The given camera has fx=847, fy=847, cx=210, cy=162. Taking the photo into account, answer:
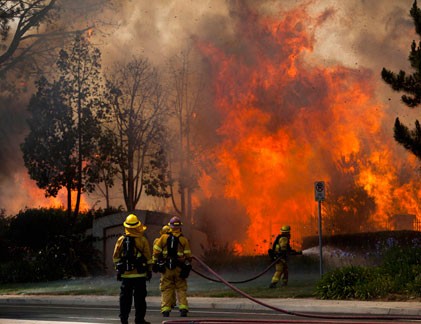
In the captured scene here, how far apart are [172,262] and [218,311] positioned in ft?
7.41

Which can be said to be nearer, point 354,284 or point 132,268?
point 132,268

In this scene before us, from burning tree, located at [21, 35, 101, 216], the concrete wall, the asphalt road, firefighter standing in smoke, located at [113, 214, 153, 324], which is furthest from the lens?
burning tree, located at [21, 35, 101, 216]

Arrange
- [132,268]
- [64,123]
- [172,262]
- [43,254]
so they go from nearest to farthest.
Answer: [132,268]
[172,262]
[43,254]
[64,123]

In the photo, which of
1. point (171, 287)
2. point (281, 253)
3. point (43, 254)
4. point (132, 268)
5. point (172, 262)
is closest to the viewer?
point (132, 268)

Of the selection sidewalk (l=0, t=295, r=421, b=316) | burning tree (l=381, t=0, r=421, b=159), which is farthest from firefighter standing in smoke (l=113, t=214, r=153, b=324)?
burning tree (l=381, t=0, r=421, b=159)

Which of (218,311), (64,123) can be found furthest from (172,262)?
(64,123)

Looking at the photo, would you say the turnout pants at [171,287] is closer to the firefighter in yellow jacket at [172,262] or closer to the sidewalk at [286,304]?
the firefighter in yellow jacket at [172,262]

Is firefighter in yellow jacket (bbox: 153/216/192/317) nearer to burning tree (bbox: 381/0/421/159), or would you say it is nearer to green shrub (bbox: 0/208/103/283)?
burning tree (bbox: 381/0/421/159)

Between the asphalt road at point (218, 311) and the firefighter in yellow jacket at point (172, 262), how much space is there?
39cm

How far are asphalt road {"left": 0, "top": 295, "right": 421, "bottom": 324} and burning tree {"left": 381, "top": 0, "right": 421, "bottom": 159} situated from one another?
6.22 m

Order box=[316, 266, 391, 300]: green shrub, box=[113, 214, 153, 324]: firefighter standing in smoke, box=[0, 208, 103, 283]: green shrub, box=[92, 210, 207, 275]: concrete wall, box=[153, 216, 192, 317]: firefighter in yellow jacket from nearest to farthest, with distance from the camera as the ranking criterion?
box=[113, 214, 153, 324]: firefighter standing in smoke
box=[153, 216, 192, 317]: firefighter in yellow jacket
box=[316, 266, 391, 300]: green shrub
box=[92, 210, 207, 275]: concrete wall
box=[0, 208, 103, 283]: green shrub

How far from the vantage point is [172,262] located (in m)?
16.4

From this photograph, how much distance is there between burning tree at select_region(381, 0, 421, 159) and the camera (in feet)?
74.8

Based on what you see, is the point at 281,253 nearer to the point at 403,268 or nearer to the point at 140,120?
the point at 403,268
